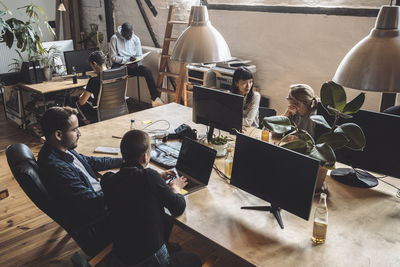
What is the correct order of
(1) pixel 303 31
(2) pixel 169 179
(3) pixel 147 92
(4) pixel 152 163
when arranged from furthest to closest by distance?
1. (3) pixel 147 92
2. (1) pixel 303 31
3. (4) pixel 152 163
4. (2) pixel 169 179

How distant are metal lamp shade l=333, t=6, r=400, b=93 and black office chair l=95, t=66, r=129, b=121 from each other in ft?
10.3

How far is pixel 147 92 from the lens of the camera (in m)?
6.74

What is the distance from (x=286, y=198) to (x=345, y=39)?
302cm

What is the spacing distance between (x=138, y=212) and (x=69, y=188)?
559mm

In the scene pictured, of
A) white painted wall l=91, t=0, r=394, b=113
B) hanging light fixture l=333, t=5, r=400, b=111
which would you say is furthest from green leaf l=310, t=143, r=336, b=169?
white painted wall l=91, t=0, r=394, b=113

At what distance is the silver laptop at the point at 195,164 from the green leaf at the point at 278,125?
1.27 ft

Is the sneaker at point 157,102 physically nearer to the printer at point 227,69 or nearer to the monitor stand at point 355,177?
the printer at point 227,69

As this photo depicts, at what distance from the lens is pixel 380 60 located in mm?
1583

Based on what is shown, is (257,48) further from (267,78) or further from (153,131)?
(153,131)

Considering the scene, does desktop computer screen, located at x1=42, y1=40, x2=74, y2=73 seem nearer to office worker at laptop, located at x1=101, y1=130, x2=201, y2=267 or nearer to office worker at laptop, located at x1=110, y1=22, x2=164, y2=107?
office worker at laptop, located at x1=110, y1=22, x2=164, y2=107

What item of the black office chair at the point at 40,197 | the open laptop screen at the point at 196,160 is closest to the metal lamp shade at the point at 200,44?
the open laptop screen at the point at 196,160

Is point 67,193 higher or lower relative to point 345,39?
lower

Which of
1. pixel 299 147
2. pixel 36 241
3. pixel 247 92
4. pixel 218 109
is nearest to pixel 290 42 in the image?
pixel 247 92

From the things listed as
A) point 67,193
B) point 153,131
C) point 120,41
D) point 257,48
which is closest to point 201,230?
point 67,193
